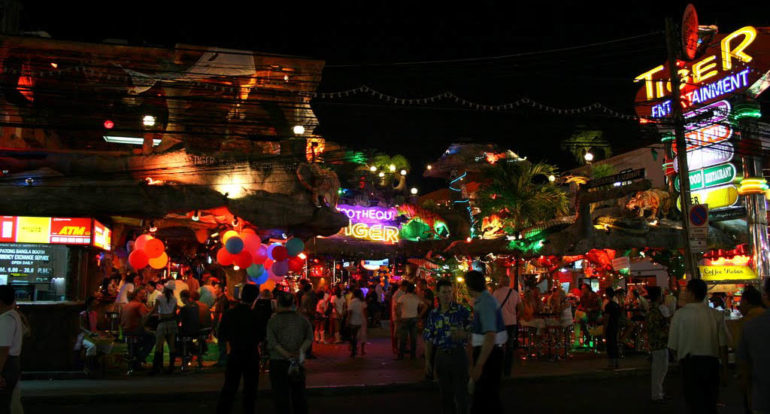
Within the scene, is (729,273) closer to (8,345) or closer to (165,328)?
(165,328)

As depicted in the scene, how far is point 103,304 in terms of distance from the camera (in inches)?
681

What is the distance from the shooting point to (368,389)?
34.8 ft

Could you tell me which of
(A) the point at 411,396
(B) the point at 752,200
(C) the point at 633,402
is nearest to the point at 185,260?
(A) the point at 411,396

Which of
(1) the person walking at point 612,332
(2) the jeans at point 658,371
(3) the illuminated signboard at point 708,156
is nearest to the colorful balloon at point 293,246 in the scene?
(1) the person walking at point 612,332

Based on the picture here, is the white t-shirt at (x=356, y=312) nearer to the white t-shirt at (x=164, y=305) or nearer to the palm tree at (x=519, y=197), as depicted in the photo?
the white t-shirt at (x=164, y=305)

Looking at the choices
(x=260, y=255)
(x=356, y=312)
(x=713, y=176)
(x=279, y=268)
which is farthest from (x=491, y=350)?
(x=713, y=176)

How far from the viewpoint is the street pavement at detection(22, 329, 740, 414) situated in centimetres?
926

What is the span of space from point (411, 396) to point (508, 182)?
536 inches

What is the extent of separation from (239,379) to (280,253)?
32.5ft

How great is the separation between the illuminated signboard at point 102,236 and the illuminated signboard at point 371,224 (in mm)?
9302

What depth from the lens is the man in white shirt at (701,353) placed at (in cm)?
606

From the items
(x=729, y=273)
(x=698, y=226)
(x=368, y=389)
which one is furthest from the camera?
(x=729, y=273)

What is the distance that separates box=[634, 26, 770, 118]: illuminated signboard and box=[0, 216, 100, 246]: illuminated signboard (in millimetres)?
17065

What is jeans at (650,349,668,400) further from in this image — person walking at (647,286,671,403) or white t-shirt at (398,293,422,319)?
white t-shirt at (398,293,422,319)
